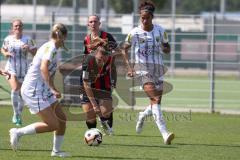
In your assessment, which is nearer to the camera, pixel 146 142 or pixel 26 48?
pixel 146 142

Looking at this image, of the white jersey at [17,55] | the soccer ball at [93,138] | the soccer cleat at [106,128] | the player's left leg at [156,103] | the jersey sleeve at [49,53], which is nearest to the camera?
the jersey sleeve at [49,53]

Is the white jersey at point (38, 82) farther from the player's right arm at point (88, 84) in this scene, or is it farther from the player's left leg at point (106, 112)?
the player's left leg at point (106, 112)

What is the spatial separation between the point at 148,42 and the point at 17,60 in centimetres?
447

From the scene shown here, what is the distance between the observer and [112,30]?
81.8 feet

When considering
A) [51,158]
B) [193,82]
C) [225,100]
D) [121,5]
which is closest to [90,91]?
[51,158]

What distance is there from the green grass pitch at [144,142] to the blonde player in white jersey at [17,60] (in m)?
0.47

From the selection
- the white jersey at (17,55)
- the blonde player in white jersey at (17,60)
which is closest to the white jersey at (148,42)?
the blonde player in white jersey at (17,60)

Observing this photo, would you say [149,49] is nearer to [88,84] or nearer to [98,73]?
[98,73]

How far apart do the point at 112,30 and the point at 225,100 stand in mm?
4622

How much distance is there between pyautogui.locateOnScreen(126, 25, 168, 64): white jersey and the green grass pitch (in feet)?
4.81

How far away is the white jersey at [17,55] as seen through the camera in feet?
56.2

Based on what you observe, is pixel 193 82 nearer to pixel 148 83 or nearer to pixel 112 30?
pixel 112 30

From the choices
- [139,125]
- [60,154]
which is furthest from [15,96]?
[60,154]

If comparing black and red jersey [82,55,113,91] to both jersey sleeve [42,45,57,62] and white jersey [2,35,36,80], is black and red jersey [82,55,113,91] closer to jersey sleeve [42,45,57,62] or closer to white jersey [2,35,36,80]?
jersey sleeve [42,45,57,62]
